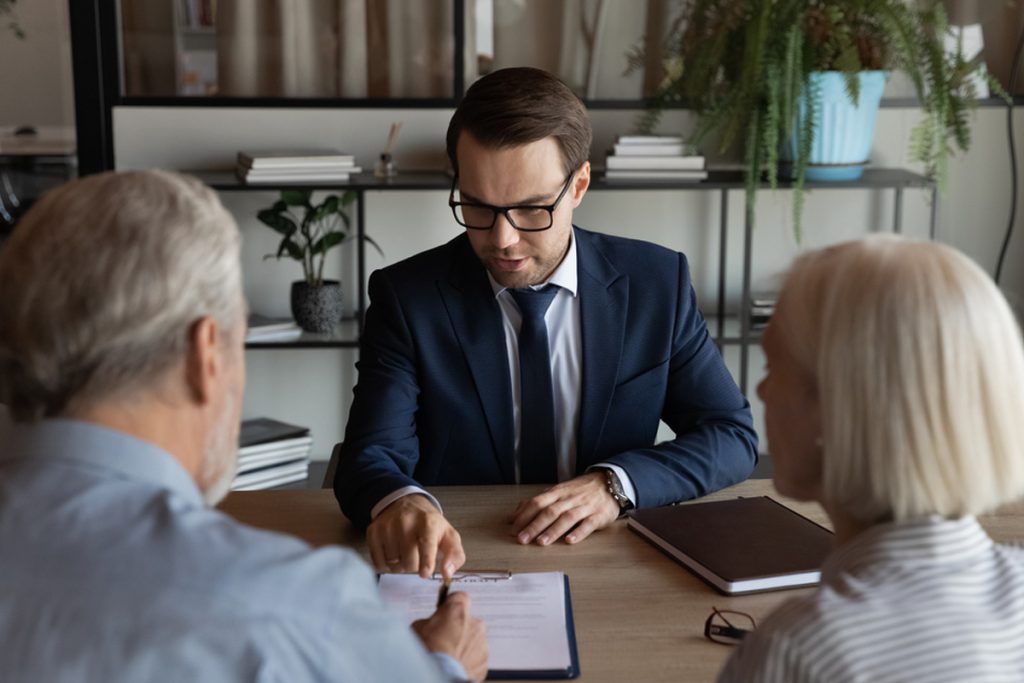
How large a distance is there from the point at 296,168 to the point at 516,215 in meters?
1.53

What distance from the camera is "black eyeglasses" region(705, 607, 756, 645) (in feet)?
4.83

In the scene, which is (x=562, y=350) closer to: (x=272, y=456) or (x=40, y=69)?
(x=272, y=456)

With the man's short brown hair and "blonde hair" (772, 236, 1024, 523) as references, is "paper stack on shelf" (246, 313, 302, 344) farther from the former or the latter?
"blonde hair" (772, 236, 1024, 523)

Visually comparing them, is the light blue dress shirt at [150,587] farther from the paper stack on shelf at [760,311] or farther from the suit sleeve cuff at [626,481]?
the paper stack on shelf at [760,311]

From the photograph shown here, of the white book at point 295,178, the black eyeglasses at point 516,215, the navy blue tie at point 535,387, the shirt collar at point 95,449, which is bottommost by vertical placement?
the navy blue tie at point 535,387

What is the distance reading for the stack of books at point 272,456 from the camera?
356 centimetres

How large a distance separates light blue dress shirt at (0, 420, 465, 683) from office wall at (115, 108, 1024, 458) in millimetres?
2766

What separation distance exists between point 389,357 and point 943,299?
4.08 ft

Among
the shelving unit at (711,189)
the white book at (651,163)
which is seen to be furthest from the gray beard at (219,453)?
the white book at (651,163)

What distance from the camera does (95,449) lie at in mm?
1016

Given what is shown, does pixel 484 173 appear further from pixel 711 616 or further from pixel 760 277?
pixel 760 277

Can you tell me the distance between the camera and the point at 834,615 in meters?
1.04

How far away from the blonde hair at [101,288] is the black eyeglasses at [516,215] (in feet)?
3.41

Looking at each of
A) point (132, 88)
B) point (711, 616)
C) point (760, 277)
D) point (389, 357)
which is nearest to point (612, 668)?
point (711, 616)
